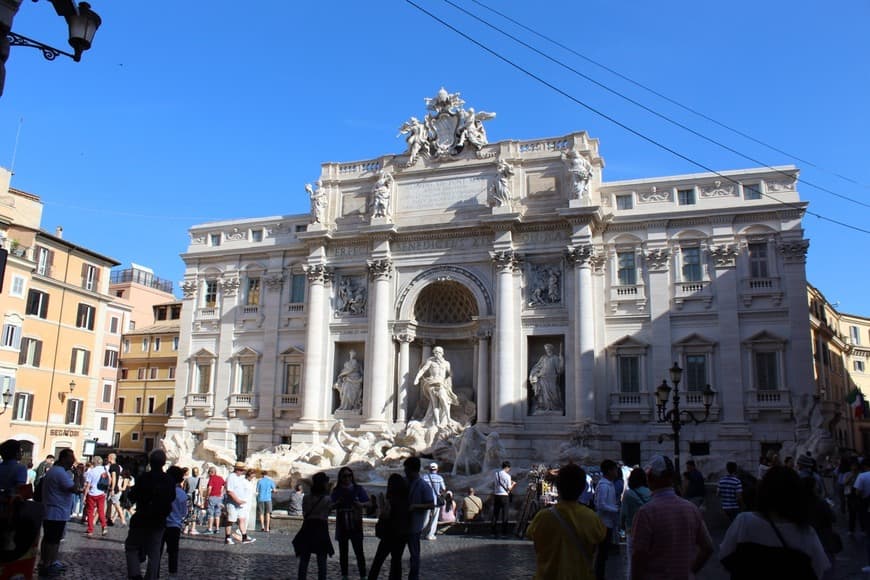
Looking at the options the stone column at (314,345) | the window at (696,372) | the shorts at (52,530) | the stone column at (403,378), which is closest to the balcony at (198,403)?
the stone column at (314,345)

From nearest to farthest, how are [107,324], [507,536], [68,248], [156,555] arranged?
[156,555] < [507,536] < [68,248] < [107,324]

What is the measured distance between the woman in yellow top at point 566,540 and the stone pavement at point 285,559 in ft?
22.4

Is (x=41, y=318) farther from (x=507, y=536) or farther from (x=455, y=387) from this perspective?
(x=507, y=536)

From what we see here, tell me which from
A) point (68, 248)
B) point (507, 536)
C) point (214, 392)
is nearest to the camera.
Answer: point (507, 536)

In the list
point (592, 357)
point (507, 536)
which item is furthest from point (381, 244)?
point (507, 536)

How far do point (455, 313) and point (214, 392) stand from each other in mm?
11629

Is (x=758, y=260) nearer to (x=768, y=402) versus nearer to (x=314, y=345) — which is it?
(x=768, y=402)

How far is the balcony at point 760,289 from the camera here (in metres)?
27.6

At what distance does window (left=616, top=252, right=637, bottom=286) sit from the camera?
29.7m

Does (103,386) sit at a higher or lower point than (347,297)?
lower

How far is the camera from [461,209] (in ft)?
104

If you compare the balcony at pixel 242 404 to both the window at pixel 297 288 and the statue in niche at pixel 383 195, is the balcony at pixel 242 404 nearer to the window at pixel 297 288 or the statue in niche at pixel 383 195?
the window at pixel 297 288

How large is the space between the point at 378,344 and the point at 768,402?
14624 mm

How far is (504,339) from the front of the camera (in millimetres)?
29562
